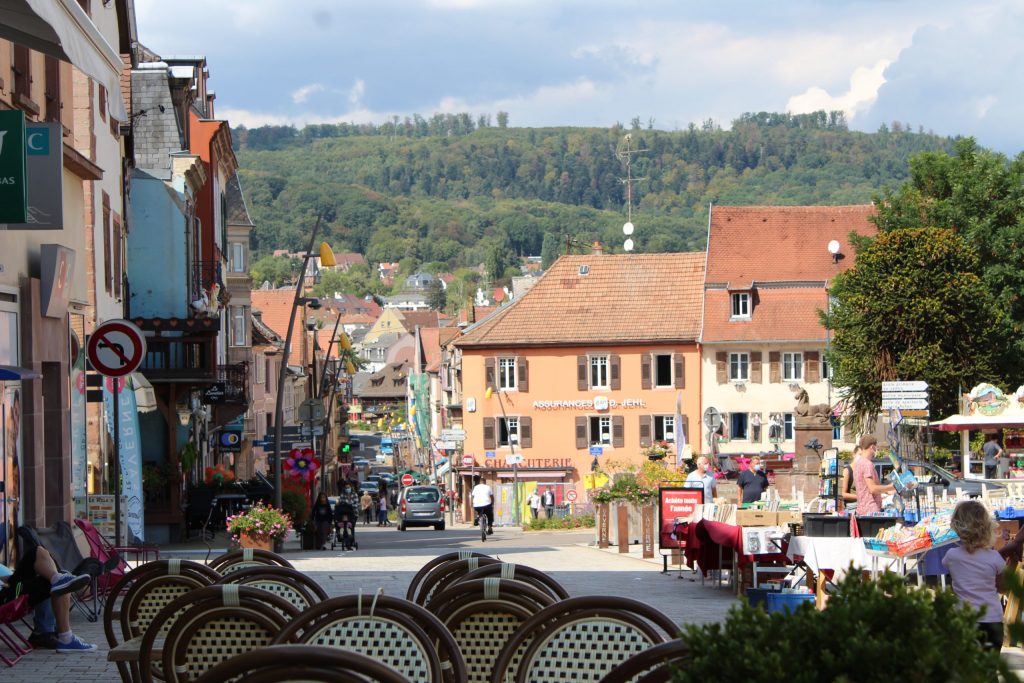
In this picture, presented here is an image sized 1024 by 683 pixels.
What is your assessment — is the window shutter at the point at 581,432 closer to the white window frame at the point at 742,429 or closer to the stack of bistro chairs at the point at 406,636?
the white window frame at the point at 742,429

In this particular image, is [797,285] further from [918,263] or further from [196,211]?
[196,211]

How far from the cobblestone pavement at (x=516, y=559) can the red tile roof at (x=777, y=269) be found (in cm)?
3655

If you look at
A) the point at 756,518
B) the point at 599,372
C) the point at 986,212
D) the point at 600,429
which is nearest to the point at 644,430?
the point at 600,429

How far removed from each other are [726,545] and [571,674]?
1190cm

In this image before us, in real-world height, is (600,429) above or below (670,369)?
below

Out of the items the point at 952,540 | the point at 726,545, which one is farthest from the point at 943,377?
the point at 952,540

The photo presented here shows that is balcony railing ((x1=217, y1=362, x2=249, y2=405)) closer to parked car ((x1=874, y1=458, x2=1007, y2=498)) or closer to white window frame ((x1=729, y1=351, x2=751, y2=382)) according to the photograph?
parked car ((x1=874, y1=458, x2=1007, y2=498))

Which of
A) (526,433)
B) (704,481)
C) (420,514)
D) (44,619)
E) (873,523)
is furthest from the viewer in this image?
(526,433)

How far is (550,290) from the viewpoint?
70.2 meters

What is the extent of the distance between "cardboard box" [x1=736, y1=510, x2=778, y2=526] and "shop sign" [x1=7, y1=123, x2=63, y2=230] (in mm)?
8296

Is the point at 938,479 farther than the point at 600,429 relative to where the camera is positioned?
No

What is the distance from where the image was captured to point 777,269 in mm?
67188

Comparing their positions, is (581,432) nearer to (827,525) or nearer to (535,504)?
(535,504)

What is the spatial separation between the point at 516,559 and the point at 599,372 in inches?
1665
